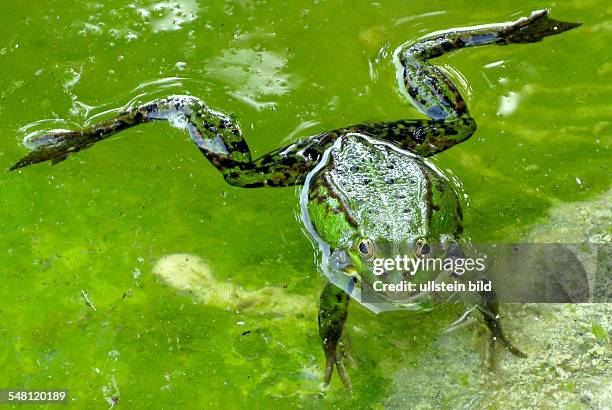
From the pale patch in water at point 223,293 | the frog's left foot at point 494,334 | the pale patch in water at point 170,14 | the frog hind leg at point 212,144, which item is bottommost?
the pale patch in water at point 223,293

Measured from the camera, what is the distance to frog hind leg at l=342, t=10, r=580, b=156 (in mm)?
3494

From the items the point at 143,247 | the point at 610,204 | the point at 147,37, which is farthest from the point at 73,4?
the point at 610,204

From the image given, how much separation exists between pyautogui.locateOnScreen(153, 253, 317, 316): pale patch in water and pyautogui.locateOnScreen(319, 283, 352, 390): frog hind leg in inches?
3.8

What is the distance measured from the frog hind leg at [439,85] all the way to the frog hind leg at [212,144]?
34cm

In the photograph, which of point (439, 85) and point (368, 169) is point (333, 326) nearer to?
point (368, 169)

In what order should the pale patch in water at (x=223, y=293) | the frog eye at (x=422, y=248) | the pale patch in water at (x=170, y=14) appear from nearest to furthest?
the frog eye at (x=422, y=248) < the pale patch in water at (x=223, y=293) < the pale patch in water at (x=170, y=14)

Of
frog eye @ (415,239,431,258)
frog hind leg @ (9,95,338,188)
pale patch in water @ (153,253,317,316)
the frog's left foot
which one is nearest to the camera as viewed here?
frog eye @ (415,239,431,258)

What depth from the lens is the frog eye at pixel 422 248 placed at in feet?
9.20

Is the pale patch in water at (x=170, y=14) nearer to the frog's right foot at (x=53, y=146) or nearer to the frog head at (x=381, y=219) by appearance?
the frog's right foot at (x=53, y=146)

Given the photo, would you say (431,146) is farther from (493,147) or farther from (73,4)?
(73,4)

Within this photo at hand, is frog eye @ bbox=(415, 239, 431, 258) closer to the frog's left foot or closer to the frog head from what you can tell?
the frog head

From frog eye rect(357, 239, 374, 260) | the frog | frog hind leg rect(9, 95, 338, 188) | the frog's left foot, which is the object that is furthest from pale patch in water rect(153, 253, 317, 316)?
the frog's left foot

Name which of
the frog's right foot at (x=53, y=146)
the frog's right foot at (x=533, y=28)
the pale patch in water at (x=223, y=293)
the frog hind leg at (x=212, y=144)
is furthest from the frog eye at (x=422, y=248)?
the frog's right foot at (x=53, y=146)

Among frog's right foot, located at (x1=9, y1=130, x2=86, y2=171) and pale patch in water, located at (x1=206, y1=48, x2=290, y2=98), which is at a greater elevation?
pale patch in water, located at (x1=206, y1=48, x2=290, y2=98)
